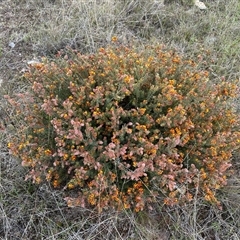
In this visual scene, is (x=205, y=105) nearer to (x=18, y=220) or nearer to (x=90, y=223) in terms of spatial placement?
(x=90, y=223)

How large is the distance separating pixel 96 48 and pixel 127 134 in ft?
4.39

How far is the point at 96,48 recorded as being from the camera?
3.35 m

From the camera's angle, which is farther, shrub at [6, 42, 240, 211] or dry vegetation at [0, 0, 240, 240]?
dry vegetation at [0, 0, 240, 240]

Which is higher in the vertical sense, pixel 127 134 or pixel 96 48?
pixel 127 134

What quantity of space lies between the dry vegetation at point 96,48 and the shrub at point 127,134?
14cm

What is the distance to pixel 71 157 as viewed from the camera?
216 centimetres

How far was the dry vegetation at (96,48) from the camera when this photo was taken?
2.31 meters

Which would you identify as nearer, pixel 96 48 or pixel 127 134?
pixel 127 134

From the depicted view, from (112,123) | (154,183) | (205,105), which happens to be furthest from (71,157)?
(205,105)

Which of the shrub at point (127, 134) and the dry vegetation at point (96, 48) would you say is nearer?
the shrub at point (127, 134)

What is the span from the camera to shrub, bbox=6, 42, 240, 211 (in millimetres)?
2146

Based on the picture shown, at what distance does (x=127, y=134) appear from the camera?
2.25 m

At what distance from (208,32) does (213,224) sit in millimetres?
1943

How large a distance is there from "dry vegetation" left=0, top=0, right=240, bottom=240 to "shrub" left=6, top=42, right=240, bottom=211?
5.6 inches
